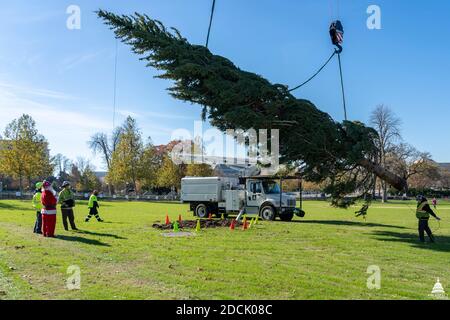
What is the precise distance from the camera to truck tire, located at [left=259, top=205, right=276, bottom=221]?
2400 cm

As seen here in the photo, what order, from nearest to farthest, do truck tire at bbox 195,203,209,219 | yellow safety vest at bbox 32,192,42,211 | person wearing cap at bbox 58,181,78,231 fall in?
yellow safety vest at bbox 32,192,42,211 → person wearing cap at bbox 58,181,78,231 → truck tire at bbox 195,203,209,219

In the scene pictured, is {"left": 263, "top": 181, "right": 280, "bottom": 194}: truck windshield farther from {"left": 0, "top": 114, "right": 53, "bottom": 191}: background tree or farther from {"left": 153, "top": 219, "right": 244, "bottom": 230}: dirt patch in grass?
{"left": 0, "top": 114, "right": 53, "bottom": 191}: background tree

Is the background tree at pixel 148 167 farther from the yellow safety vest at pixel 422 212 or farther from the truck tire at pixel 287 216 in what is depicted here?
the yellow safety vest at pixel 422 212

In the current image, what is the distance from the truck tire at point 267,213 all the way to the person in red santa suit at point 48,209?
12.9m

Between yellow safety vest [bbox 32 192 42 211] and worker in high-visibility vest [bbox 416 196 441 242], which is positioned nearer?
worker in high-visibility vest [bbox 416 196 441 242]

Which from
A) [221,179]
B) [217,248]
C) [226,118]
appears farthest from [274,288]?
[221,179]

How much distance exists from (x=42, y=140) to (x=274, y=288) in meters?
53.1

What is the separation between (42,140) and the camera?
54.5 meters

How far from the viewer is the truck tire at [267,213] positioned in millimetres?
24000

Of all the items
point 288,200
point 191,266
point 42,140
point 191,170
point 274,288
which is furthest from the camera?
point 191,170

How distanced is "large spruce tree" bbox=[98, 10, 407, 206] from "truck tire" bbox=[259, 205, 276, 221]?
19.2 feet

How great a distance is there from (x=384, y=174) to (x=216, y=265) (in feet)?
39.7

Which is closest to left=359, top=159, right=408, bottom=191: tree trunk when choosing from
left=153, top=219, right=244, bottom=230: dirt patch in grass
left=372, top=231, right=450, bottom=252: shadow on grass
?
left=372, top=231, right=450, bottom=252: shadow on grass
